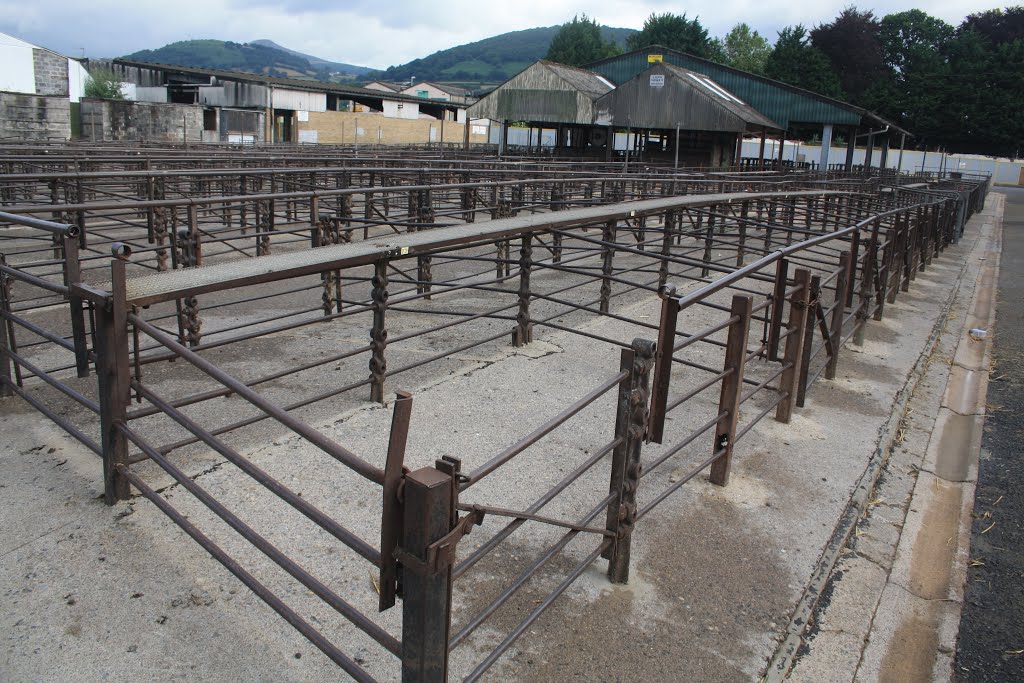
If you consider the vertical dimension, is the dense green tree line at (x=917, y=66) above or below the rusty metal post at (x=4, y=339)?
above

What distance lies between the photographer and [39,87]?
2100 inches

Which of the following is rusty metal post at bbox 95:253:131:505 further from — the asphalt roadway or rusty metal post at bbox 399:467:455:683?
A: the asphalt roadway

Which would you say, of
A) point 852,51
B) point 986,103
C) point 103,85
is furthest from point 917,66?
point 103,85

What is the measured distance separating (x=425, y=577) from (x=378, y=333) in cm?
343

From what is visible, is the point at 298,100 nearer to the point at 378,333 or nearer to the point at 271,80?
the point at 271,80

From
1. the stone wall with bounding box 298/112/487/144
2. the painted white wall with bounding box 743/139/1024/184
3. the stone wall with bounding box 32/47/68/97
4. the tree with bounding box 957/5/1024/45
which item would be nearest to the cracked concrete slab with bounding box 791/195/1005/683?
the stone wall with bounding box 298/112/487/144

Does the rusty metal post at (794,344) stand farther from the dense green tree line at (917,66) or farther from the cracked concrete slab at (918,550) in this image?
the dense green tree line at (917,66)

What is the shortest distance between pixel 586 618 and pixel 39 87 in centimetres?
6170

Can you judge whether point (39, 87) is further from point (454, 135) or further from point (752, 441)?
point (752, 441)

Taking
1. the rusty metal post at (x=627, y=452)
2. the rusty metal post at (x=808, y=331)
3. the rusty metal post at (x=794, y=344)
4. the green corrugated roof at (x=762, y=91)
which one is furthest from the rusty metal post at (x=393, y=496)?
the green corrugated roof at (x=762, y=91)

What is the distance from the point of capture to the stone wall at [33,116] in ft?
103

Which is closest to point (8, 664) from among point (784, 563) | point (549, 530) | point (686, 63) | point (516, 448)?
point (516, 448)

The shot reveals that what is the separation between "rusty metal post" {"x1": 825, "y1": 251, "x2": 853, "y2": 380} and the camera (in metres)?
6.50

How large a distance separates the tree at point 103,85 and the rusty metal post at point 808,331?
61119mm
